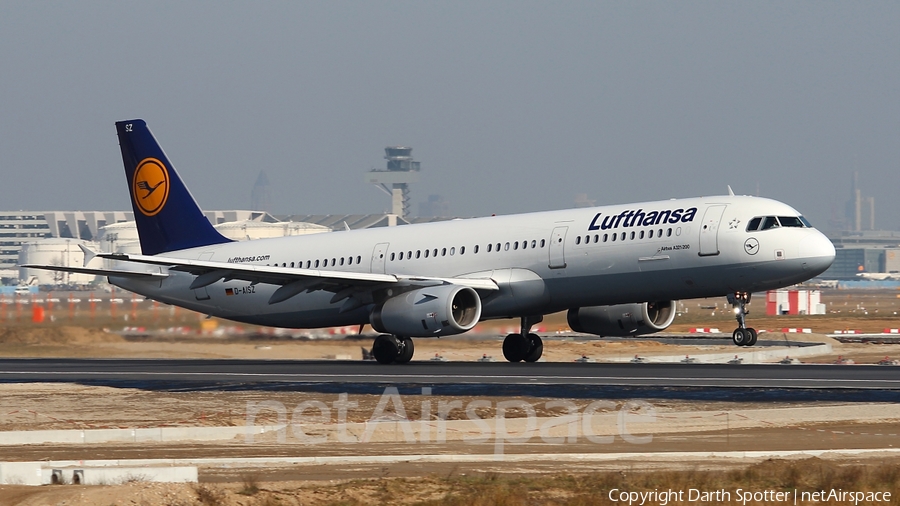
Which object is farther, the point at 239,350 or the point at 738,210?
the point at 239,350

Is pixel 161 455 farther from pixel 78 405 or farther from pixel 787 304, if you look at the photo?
pixel 787 304

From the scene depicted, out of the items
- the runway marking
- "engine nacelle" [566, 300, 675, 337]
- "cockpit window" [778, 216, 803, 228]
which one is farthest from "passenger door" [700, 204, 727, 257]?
the runway marking

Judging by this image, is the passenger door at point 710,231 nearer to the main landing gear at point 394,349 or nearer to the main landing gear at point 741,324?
the main landing gear at point 741,324

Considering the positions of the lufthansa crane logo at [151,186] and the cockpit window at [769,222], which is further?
the lufthansa crane logo at [151,186]

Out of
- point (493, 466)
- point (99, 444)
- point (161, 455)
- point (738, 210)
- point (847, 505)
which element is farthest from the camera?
point (738, 210)

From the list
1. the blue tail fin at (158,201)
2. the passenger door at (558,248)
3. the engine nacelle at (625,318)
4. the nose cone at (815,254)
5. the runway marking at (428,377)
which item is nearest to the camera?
the runway marking at (428,377)

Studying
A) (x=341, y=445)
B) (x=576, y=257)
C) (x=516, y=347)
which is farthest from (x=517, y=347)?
(x=341, y=445)

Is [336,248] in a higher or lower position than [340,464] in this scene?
higher

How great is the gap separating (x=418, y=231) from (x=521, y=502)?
2416 centimetres

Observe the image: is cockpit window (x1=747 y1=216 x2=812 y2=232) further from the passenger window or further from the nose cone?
the nose cone

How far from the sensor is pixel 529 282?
3216 centimetres

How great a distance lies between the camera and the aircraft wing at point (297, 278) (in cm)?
3212

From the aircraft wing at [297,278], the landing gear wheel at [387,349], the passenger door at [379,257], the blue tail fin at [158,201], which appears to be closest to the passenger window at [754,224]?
the aircraft wing at [297,278]

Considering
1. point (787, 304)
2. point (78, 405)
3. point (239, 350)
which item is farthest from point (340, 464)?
point (787, 304)
